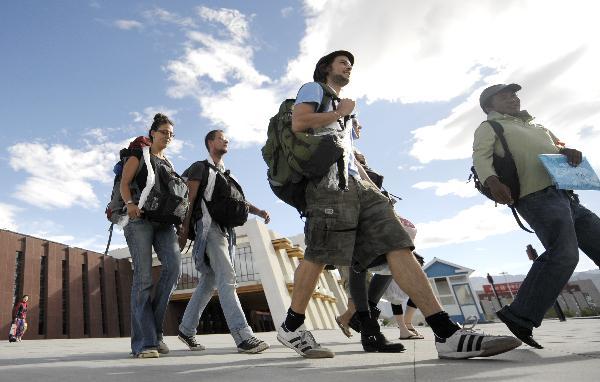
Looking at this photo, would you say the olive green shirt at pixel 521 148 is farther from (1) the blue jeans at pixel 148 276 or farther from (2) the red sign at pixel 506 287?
(2) the red sign at pixel 506 287

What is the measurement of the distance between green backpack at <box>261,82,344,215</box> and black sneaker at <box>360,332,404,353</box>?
1.13 metres

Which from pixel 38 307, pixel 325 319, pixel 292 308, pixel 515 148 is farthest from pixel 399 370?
pixel 38 307

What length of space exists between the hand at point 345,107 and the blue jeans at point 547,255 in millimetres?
A: 1419

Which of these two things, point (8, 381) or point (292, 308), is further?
point (292, 308)

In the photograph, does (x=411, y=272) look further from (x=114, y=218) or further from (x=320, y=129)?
(x=114, y=218)

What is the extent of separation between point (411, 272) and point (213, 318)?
84.3 ft

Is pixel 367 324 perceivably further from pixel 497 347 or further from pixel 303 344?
pixel 497 347

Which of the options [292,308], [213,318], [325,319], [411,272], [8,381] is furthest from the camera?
[213,318]

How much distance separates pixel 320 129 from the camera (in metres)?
2.34

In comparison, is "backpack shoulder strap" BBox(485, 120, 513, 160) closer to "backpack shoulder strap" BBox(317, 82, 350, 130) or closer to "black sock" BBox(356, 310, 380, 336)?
"backpack shoulder strap" BBox(317, 82, 350, 130)

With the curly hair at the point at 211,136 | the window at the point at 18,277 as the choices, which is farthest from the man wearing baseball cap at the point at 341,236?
the window at the point at 18,277

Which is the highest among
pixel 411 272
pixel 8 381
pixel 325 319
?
pixel 411 272

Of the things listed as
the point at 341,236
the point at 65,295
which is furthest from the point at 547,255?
the point at 65,295

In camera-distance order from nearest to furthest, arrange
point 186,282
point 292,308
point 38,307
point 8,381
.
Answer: point 8,381
point 292,308
point 38,307
point 186,282
